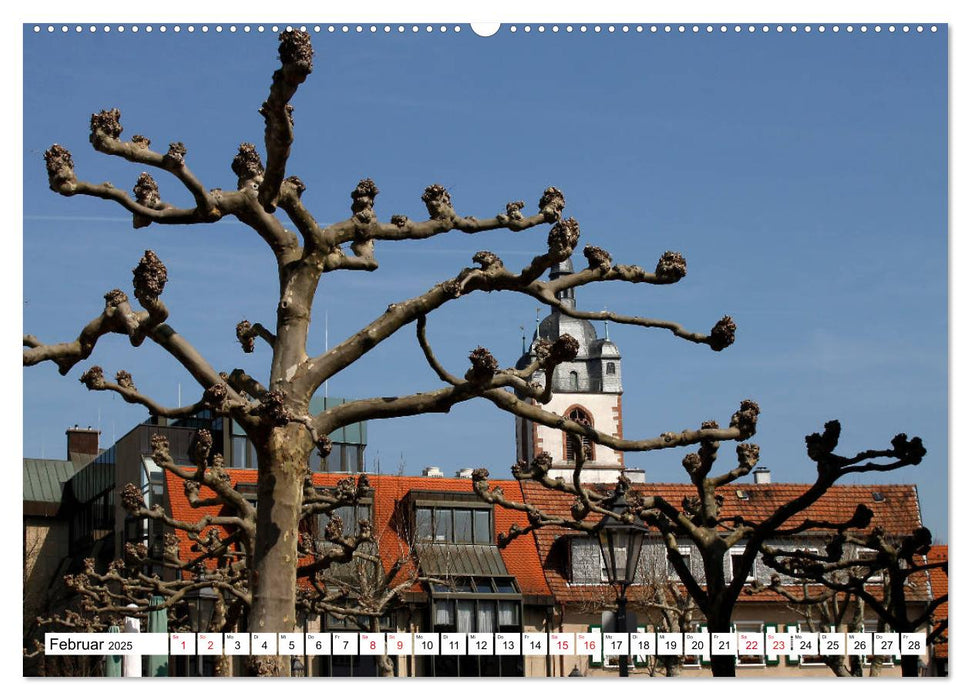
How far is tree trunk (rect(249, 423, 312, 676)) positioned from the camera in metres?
10.2

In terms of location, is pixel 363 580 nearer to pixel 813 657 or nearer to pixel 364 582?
pixel 364 582

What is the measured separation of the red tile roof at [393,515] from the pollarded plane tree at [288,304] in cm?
3095

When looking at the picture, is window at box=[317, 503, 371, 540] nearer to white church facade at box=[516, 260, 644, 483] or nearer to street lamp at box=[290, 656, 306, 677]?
street lamp at box=[290, 656, 306, 677]

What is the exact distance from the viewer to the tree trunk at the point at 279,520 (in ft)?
33.4

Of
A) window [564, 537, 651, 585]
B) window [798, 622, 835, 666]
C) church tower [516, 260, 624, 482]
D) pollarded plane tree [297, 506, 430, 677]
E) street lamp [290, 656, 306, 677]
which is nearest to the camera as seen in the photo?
window [798, 622, 835, 666]

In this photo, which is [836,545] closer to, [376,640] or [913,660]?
[913,660]

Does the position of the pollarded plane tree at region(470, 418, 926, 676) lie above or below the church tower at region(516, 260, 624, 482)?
below

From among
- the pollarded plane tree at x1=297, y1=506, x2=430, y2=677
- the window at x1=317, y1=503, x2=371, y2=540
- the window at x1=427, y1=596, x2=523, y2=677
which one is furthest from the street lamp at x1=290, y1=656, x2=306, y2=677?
the window at x1=427, y1=596, x2=523, y2=677

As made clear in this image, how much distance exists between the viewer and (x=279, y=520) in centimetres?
1031

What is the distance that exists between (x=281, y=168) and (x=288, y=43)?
161cm

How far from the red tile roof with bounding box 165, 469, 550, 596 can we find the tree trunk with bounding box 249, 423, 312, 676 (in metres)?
31.6

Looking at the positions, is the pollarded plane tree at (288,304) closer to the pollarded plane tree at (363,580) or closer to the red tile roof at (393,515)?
the pollarded plane tree at (363,580)
